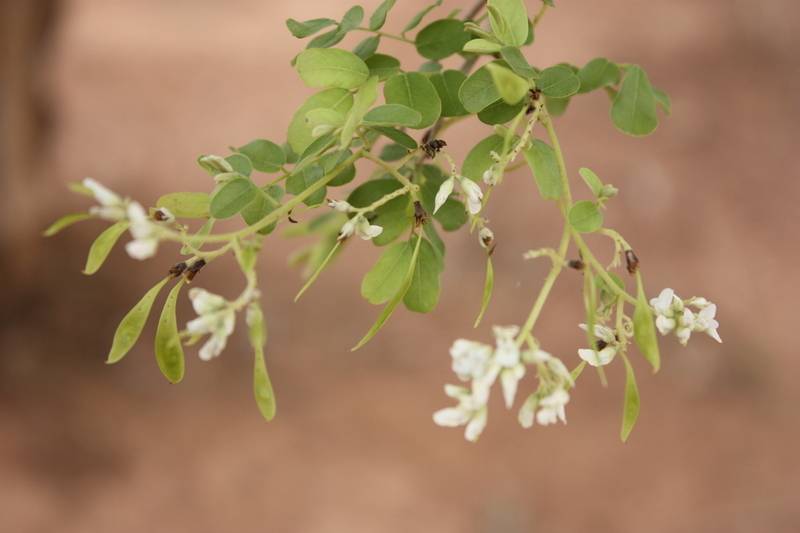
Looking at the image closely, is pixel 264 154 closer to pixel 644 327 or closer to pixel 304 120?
pixel 304 120

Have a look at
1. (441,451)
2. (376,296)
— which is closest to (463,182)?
(376,296)

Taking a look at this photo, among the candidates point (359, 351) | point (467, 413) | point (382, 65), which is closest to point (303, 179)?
point (382, 65)

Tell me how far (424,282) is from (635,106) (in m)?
0.27

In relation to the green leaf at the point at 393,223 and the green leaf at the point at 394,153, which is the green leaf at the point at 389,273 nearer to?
the green leaf at the point at 393,223

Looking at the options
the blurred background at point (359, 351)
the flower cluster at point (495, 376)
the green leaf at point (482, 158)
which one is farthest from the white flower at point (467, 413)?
the blurred background at point (359, 351)

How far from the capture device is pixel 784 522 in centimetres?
180

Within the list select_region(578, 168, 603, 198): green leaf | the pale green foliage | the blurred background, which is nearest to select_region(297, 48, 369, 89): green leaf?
the pale green foliage

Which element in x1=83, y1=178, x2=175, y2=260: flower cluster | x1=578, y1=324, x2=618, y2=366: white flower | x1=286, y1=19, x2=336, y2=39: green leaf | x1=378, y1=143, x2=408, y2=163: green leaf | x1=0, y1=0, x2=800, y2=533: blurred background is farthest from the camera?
x1=0, y1=0, x2=800, y2=533: blurred background

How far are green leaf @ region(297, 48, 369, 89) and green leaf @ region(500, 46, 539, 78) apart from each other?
4.8 inches

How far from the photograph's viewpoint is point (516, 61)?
0.50 m

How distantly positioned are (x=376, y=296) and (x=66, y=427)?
64.7 inches

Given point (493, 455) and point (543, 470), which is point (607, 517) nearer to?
point (543, 470)

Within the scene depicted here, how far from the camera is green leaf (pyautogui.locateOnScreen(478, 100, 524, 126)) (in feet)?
1.72

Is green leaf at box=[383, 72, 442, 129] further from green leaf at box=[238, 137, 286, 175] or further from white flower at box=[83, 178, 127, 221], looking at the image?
white flower at box=[83, 178, 127, 221]
